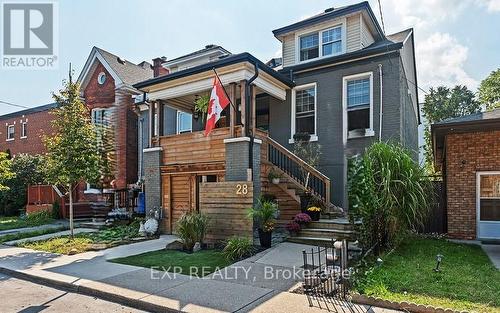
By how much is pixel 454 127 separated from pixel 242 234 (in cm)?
644

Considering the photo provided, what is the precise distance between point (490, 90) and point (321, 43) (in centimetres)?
2389

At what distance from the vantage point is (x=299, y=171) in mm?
11938

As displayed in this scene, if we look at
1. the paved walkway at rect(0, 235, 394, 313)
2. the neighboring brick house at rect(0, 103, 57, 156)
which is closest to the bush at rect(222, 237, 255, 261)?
the paved walkway at rect(0, 235, 394, 313)

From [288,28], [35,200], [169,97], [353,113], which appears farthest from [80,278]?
[35,200]

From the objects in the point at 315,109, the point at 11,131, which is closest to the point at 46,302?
the point at 315,109

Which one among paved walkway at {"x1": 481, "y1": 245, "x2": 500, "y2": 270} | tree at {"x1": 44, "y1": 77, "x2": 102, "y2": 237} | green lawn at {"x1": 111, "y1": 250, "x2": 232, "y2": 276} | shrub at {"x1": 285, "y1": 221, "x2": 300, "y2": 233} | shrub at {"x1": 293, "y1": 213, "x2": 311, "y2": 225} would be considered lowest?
green lawn at {"x1": 111, "y1": 250, "x2": 232, "y2": 276}

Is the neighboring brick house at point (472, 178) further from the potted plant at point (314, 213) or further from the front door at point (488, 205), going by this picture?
the potted plant at point (314, 213)

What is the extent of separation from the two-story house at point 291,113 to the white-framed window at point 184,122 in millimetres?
2377

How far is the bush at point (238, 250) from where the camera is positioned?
8.12 meters

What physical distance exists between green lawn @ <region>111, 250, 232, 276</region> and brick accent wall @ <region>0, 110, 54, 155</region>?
20662mm

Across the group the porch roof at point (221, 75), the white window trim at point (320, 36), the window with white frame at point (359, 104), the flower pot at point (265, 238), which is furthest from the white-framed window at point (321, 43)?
the flower pot at point (265, 238)

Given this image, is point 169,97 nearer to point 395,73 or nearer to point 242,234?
point 242,234

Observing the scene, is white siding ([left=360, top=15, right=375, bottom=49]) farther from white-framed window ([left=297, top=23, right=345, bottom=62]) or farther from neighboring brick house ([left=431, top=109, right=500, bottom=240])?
neighboring brick house ([left=431, top=109, right=500, bottom=240])

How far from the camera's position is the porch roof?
401 inches
